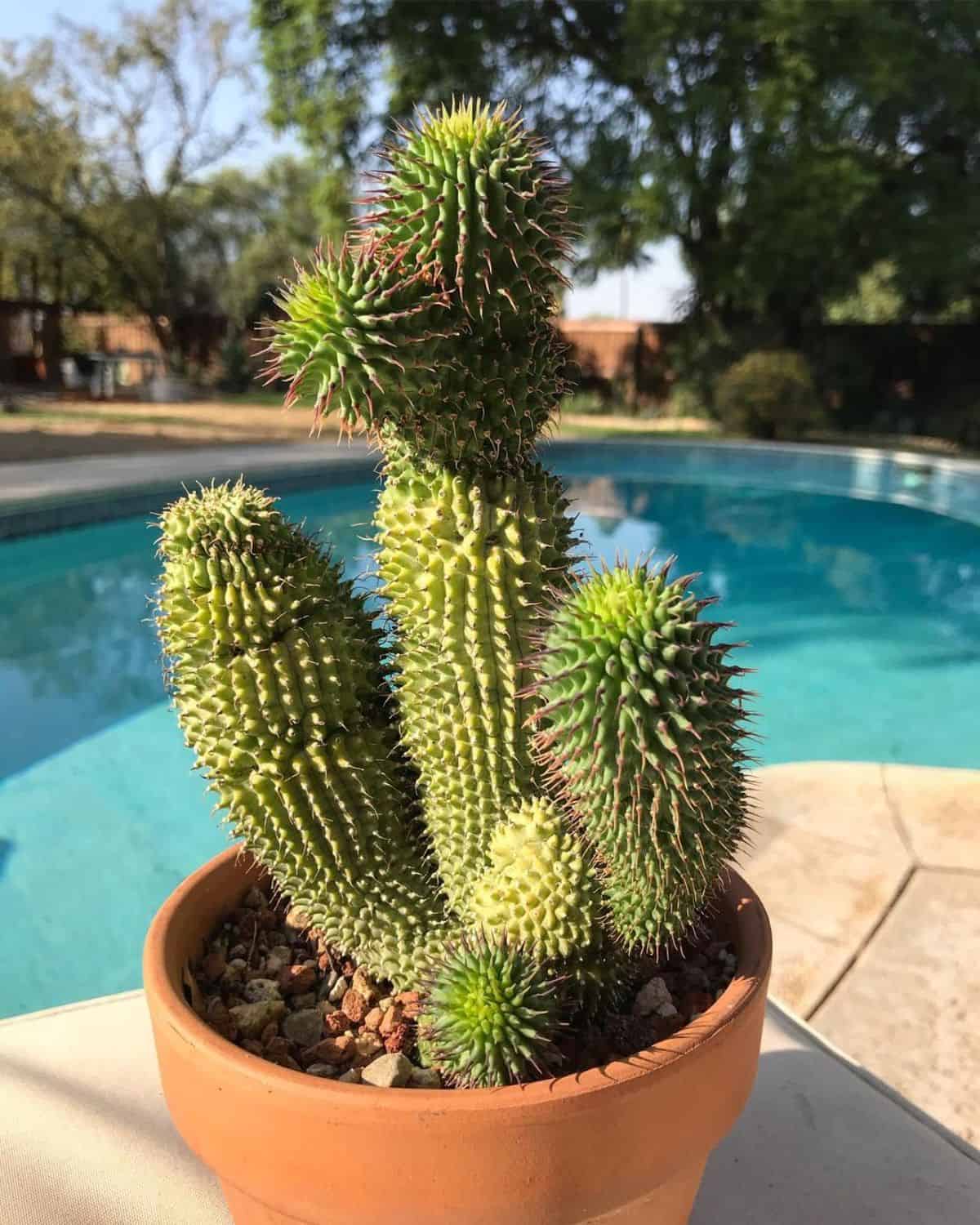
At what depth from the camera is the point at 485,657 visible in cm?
134

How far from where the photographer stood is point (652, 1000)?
1466 mm

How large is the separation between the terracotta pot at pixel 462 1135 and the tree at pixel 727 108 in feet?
51.3

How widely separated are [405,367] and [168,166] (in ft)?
88.9

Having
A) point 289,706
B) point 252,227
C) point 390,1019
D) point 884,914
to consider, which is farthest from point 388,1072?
point 252,227

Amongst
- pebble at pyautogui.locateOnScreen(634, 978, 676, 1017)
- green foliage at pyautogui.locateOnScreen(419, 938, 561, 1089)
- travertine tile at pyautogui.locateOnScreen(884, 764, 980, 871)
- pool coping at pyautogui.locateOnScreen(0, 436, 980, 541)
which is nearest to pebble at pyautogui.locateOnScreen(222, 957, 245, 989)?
green foliage at pyautogui.locateOnScreen(419, 938, 561, 1089)

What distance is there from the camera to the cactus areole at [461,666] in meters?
1.14

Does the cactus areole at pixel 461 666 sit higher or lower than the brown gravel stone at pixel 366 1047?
higher

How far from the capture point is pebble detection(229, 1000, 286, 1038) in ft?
4.84

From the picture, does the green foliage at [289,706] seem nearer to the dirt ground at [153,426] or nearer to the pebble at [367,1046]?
the pebble at [367,1046]

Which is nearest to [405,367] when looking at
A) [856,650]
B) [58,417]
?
[856,650]

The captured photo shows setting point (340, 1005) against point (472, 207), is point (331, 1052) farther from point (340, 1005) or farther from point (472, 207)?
point (472, 207)

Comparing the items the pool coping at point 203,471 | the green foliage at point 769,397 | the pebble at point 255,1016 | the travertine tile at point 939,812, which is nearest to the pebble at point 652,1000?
the pebble at point 255,1016

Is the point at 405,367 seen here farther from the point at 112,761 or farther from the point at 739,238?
the point at 739,238

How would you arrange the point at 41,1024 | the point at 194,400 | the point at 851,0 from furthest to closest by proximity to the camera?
the point at 194,400 → the point at 851,0 → the point at 41,1024
